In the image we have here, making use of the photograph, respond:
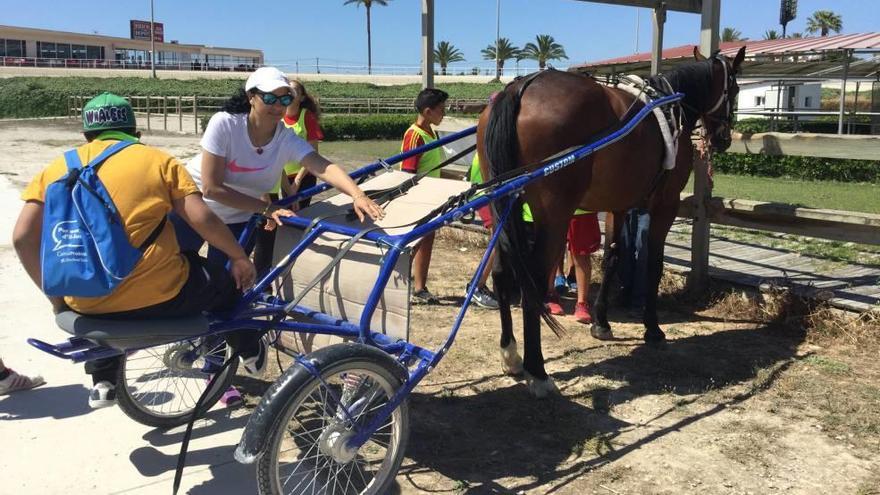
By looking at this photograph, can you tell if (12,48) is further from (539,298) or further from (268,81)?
(539,298)

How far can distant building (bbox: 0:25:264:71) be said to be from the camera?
242 ft

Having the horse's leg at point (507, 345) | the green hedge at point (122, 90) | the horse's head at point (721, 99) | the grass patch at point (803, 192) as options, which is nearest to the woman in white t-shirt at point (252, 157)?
the horse's leg at point (507, 345)

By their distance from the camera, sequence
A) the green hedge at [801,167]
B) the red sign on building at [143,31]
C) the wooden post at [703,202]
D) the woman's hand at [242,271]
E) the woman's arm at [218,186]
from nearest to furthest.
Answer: the woman's hand at [242,271] < the woman's arm at [218,186] < the wooden post at [703,202] < the green hedge at [801,167] < the red sign on building at [143,31]

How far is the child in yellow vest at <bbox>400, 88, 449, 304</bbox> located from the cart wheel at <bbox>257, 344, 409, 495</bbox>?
278 centimetres

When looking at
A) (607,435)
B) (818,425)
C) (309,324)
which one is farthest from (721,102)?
(309,324)

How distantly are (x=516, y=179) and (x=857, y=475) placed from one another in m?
2.02

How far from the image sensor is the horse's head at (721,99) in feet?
16.9

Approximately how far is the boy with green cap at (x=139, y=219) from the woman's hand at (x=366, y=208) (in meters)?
0.56

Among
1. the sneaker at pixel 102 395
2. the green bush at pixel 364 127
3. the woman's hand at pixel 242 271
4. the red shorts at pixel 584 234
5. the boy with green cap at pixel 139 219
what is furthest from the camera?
the green bush at pixel 364 127

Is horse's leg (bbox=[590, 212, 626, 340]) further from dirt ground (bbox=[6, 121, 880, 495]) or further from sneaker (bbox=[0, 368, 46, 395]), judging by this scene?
sneaker (bbox=[0, 368, 46, 395])

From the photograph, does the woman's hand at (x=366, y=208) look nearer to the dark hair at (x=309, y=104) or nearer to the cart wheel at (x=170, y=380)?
the cart wheel at (x=170, y=380)

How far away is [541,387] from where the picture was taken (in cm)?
404

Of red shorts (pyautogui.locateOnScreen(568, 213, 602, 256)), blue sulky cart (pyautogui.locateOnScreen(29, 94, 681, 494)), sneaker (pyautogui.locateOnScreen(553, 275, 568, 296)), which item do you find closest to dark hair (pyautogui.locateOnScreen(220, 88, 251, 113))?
blue sulky cart (pyautogui.locateOnScreen(29, 94, 681, 494))

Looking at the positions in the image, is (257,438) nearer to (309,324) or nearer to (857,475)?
(309,324)
